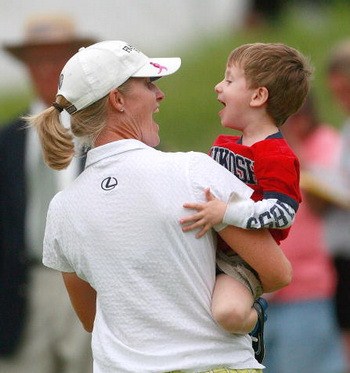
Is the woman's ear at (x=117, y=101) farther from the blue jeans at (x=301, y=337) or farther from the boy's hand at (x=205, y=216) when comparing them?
the blue jeans at (x=301, y=337)

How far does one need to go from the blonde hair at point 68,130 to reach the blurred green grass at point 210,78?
7.11 meters

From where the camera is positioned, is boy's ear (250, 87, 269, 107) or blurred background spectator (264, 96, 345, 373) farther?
blurred background spectator (264, 96, 345, 373)

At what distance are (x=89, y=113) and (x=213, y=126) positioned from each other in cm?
827

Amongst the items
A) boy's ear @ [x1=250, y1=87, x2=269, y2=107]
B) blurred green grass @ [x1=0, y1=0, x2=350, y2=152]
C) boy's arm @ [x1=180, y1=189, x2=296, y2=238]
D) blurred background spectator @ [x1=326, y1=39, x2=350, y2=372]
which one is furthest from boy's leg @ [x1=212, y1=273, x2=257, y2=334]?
blurred green grass @ [x1=0, y1=0, x2=350, y2=152]

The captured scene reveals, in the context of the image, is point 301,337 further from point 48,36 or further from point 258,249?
point 258,249

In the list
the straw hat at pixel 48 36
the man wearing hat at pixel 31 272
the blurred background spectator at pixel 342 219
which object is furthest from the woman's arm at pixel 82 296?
the straw hat at pixel 48 36

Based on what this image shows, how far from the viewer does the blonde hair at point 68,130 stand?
462 centimetres

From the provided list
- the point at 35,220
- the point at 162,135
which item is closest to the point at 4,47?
the point at 35,220

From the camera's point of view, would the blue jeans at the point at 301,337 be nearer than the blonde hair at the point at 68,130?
No

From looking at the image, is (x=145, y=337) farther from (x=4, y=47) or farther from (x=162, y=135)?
(x=162, y=135)

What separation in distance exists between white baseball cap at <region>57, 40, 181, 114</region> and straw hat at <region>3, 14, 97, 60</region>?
3831mm

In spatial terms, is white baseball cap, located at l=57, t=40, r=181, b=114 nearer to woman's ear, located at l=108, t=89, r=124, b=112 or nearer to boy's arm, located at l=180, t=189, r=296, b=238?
woman's ear, located at l=108, t=89, r=124, b=112

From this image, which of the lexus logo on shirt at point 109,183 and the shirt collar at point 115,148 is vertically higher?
the shirt collar at point 115,148

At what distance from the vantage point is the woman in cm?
446
